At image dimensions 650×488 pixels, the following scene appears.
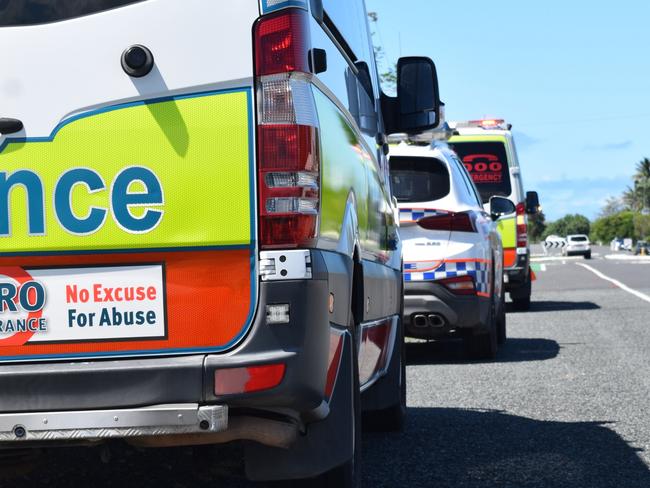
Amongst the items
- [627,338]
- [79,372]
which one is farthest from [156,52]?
[627,338]

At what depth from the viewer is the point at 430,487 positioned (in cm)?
562

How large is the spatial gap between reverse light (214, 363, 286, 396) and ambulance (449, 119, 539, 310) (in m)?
14.2

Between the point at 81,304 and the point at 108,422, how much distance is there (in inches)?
14.0

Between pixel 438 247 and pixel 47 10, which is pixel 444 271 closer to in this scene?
pixel 438 247

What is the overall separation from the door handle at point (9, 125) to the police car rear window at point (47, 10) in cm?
29

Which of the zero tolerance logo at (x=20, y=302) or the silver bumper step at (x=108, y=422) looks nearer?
the silver bumper step at (x=108, y=422)

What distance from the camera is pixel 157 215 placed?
3689 millimetres

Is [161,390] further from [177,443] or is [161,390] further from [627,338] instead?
[627,338]

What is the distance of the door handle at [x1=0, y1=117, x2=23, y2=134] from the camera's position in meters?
3.71

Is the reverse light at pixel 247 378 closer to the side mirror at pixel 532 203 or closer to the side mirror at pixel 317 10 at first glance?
the side mirror at pixel 317 10

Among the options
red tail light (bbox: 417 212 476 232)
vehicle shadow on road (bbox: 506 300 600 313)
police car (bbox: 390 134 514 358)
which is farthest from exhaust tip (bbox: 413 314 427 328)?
vehicle shadow on road (bbox: 506 300 600 313)

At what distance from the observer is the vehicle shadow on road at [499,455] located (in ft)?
18.8

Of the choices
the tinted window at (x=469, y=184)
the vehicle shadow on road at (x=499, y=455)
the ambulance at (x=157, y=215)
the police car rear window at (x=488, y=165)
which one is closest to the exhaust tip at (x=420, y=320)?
the tinted window at (x=469, y=184)

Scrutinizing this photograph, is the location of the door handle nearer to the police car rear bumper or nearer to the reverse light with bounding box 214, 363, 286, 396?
the reverse light with bounding box 214, 363, 286, 396
